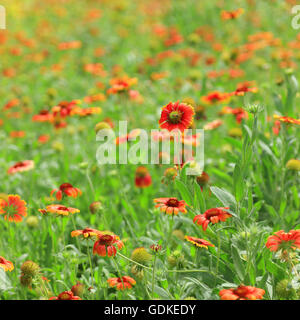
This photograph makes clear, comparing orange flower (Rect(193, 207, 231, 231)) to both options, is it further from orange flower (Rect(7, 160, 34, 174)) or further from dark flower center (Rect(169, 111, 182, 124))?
orange flower (Rect(7, 160, 34, 174))

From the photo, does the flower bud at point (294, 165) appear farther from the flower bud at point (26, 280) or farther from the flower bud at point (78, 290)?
the flower bud at point (26, 280)

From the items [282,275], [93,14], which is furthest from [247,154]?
[93,14]

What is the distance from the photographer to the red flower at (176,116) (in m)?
1.67

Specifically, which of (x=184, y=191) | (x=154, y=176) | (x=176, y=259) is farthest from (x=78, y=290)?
(x=154, y=176)

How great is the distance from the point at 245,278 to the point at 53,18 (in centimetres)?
640

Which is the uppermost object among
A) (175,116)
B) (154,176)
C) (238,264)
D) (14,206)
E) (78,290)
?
(175,116)

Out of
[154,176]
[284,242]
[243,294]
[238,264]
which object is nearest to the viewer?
[243,294]

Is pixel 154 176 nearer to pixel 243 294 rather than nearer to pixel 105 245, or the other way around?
pixel 105 245

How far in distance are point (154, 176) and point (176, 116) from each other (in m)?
1.14

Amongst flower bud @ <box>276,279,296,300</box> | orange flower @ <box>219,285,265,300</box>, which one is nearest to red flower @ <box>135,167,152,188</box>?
flower bud @ <box>276,279,296,300</box>

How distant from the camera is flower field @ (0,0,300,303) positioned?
63.3 inches

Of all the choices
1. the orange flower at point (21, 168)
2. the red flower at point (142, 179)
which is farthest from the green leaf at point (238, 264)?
the orange flower at point (21, 168)

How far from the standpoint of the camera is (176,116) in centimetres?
167

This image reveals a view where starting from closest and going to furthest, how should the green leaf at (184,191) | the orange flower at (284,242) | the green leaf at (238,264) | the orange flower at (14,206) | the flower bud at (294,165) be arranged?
1. the orange flower at (284,242)
2. the green leaf at (238,264)
3. the green leaf at (184,191)
4. the orange flower at (14,206)
5. the flower bud at (294,165)
